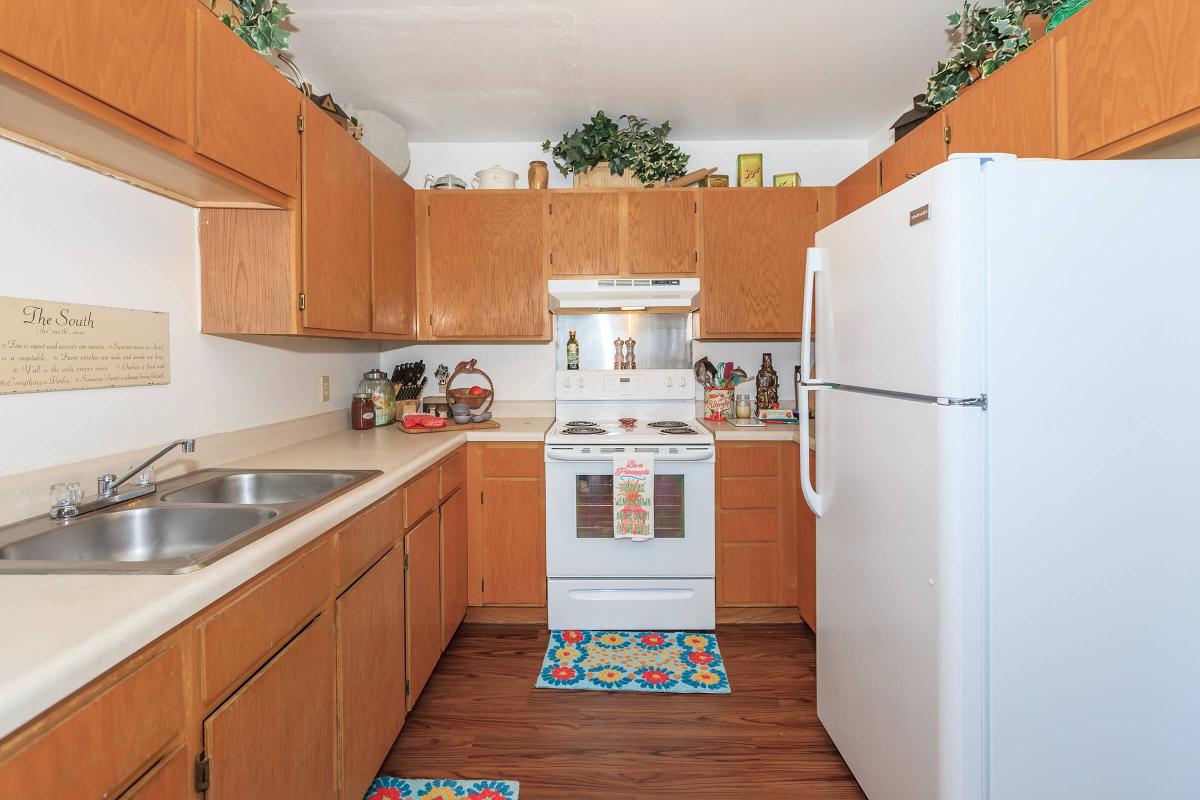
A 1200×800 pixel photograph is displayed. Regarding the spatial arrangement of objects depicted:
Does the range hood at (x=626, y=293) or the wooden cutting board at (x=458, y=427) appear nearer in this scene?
the wooden cutting board at (x=458, y=427)

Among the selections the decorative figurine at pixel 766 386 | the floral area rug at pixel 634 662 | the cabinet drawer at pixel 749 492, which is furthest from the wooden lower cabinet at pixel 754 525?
the decorative figurine at pixel 766 386

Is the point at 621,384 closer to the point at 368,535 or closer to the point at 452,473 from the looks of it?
the point at 452,473

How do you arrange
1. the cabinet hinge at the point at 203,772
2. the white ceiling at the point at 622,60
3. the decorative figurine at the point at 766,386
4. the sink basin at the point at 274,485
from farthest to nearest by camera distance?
the decorative figurine at the point at 766,386
the white ceiling at the point at 622,60
the sink basin at the point at 274,485
the cabinet hinge at the point at 203,772

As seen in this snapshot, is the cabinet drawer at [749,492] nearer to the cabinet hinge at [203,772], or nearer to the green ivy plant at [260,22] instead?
the cabinet hinge at [203,772]

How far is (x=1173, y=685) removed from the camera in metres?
1.17

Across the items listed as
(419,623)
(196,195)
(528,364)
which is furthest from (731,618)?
(196,195)

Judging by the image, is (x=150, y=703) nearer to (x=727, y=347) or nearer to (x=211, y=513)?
(x=211, y=513)

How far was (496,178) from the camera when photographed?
10.1ft

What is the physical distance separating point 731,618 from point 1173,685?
1.76 meters

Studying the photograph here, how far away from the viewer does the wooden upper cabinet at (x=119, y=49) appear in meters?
0.95

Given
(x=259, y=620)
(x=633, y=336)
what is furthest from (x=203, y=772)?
(x=633, y=336)

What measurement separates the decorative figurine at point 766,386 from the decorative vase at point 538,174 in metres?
1.54

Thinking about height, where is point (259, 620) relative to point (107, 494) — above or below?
below

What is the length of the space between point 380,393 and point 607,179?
63.2 inches
